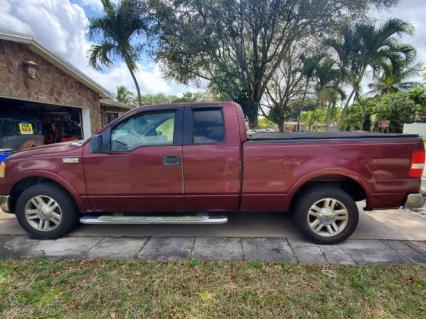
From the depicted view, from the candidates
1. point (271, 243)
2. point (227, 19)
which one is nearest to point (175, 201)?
A: point (271, 243)

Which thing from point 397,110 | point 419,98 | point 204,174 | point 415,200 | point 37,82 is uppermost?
point 419,98

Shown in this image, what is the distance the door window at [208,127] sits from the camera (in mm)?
3480

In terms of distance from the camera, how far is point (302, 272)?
2869 mm

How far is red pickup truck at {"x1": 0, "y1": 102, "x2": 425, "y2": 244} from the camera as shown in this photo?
334 cm

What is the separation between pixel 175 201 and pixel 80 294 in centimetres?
147

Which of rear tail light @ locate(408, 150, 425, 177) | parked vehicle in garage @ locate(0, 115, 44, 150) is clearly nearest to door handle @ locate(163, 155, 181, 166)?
rear tail light @ locate(408, 150, 425, 177)

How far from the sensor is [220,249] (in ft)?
11.2

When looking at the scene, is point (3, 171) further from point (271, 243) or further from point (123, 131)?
point (271, 243)

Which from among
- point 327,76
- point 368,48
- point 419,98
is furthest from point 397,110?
point 368,48

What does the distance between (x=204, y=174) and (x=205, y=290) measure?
4.56ft

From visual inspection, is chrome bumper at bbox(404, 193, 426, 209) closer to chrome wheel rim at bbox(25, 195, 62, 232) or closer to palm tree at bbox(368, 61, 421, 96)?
chrome wheel rim at bbox(25, 195, 62, 232)

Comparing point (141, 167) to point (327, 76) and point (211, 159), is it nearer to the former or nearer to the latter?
point (211, 159)

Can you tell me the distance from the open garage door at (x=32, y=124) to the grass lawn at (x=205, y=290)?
5929mm

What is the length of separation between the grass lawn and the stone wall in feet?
19.5
